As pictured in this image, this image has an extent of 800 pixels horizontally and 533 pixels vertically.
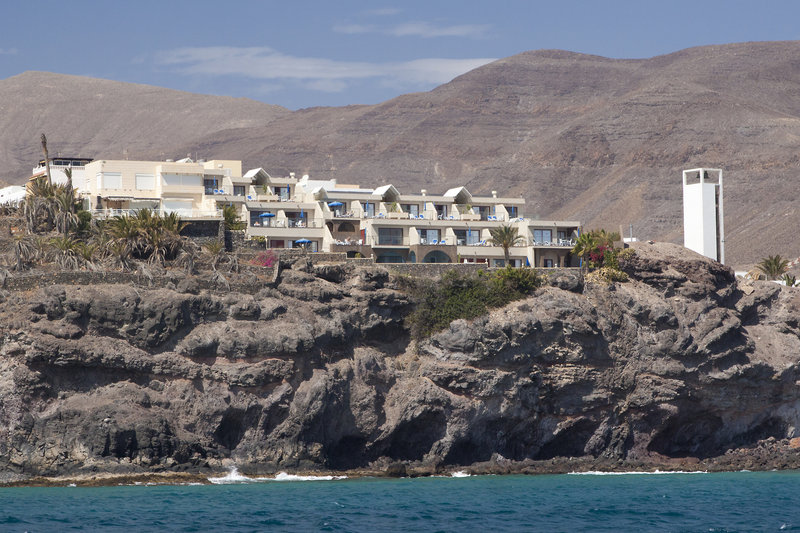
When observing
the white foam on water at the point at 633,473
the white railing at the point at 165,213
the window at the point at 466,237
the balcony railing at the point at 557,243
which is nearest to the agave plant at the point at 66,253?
the white railing at the point at 165,213

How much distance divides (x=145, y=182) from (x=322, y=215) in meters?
12.7

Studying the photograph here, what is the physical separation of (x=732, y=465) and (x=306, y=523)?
33840 millimetres

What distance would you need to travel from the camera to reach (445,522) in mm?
47125

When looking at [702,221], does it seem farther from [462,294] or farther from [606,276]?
[462,294]

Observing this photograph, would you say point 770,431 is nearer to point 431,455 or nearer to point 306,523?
point 431,455

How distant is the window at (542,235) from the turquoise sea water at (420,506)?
84.1 feet

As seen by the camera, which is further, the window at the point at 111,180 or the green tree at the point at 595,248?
the window at the point at 111,180

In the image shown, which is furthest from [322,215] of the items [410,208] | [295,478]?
[295,478]

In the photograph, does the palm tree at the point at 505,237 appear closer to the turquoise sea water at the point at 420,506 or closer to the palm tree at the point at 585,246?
the palm tree at the point at 585,246

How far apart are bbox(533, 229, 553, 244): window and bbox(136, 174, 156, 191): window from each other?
27420 mm

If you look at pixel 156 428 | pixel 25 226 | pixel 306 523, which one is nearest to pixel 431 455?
pixel 156 428

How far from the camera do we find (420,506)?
51438mm

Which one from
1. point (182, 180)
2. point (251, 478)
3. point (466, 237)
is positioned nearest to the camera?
point (251, 478)

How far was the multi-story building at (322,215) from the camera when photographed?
79.6 metres
